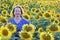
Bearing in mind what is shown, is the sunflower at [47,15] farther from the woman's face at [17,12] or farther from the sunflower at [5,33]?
the sunflower at [5,33]

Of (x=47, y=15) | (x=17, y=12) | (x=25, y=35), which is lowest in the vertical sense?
(x=25, y=35)

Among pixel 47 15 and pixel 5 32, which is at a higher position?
pixel 47 15

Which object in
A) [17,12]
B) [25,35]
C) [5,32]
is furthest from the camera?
[17,12]

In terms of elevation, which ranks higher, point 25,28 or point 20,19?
point 20,19

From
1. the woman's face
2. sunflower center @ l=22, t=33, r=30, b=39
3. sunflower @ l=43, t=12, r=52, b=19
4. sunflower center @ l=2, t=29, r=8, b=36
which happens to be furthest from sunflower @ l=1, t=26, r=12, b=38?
sunflower @ l=43, t=12, r=52, b=19

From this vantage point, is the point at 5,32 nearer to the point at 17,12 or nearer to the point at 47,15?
the point at 17,12

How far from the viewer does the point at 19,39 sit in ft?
15.8

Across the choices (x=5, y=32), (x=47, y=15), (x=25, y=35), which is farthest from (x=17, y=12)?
(x=25, y=35)

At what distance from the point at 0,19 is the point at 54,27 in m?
1.35

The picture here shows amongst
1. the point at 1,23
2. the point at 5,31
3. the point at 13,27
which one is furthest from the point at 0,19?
the point at 5,31

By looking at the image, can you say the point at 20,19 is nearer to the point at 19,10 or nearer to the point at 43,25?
the point at 19,10

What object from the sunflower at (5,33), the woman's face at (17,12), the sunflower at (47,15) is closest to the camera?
the sunflower at (5,33)

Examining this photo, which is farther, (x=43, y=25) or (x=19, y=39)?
(x=43, y=25)

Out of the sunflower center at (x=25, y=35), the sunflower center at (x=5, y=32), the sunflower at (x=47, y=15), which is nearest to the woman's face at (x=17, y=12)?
the sunflower at (x=47, y=15)
